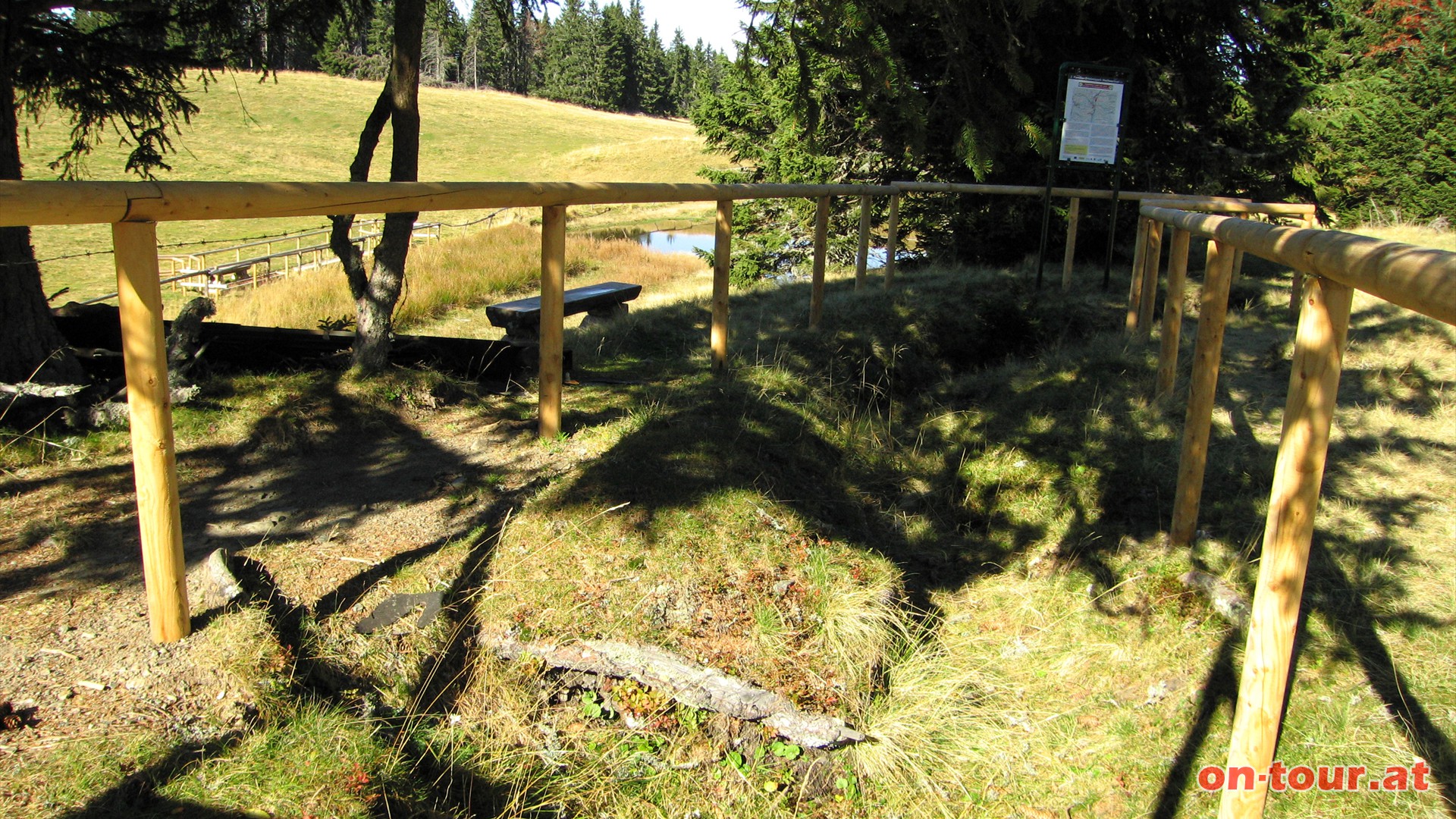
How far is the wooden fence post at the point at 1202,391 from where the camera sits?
4250 millimetres

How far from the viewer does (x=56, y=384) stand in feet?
15.6

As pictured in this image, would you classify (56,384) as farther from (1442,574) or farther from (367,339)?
(1442,574)

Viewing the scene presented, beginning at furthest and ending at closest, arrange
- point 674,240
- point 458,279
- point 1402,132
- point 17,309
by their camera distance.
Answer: point 674,240 < point 1402,132 < point 458,279 < point 17,309

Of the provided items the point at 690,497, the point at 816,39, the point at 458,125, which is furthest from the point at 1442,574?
the point at 458,125

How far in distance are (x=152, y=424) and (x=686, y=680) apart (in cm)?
189

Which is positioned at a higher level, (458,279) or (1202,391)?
(1202,391)

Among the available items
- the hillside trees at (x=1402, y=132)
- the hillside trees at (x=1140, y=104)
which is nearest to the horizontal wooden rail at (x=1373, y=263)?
the hillside trees at (x=1140, y=104)

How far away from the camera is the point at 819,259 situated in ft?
24.5

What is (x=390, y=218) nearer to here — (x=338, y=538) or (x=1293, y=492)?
(x=338, y=538)

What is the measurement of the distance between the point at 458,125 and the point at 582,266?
43.6 meters

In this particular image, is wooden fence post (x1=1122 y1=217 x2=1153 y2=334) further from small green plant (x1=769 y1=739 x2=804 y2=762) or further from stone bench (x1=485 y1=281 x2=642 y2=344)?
A: small green plant (x1=769 y1=739 x2=804 y2=762)

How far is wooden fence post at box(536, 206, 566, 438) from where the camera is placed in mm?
4504

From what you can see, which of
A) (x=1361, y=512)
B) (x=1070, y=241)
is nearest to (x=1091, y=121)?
(x=1070, y=241)

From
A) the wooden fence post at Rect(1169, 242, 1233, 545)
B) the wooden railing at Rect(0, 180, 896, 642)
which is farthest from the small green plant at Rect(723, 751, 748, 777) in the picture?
the wooden fence post at Rect(1169, 242, 1233, 545)
